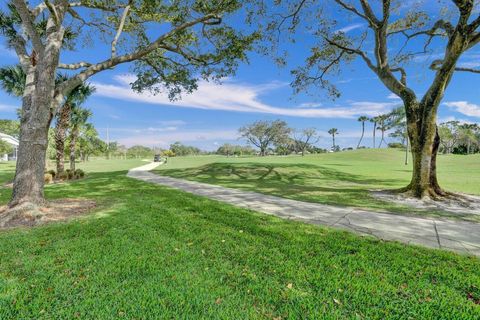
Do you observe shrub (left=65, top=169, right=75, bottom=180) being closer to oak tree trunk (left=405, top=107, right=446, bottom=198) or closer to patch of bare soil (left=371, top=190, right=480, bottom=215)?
patch of bare soil (left=371, top=190, right=480, bottom=215)

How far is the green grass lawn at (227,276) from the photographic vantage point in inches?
88.4

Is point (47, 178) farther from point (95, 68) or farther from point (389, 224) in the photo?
point (389, 224)

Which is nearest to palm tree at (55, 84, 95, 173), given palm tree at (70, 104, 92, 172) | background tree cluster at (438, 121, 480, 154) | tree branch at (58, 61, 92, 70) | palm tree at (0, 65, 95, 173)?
palm tree at (0, 65, 95, 173)

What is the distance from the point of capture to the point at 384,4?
315 inches

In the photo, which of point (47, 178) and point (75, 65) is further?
point (47, 178)

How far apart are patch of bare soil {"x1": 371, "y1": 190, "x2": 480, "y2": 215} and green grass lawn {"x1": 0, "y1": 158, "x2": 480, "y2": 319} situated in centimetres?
365

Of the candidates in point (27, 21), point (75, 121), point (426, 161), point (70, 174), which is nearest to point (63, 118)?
point (75, 121)

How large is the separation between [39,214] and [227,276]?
16.4ft

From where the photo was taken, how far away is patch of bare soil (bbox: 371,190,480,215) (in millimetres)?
6128

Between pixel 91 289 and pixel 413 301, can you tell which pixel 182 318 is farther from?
pixel 413 301

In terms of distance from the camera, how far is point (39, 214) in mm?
5449

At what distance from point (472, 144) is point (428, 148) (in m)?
78.2

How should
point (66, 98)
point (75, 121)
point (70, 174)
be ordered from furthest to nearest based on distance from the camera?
point (75, 121) → point (70, 174) → point (66, 98)

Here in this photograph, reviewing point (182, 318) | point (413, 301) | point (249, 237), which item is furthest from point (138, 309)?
point (413, 301)
